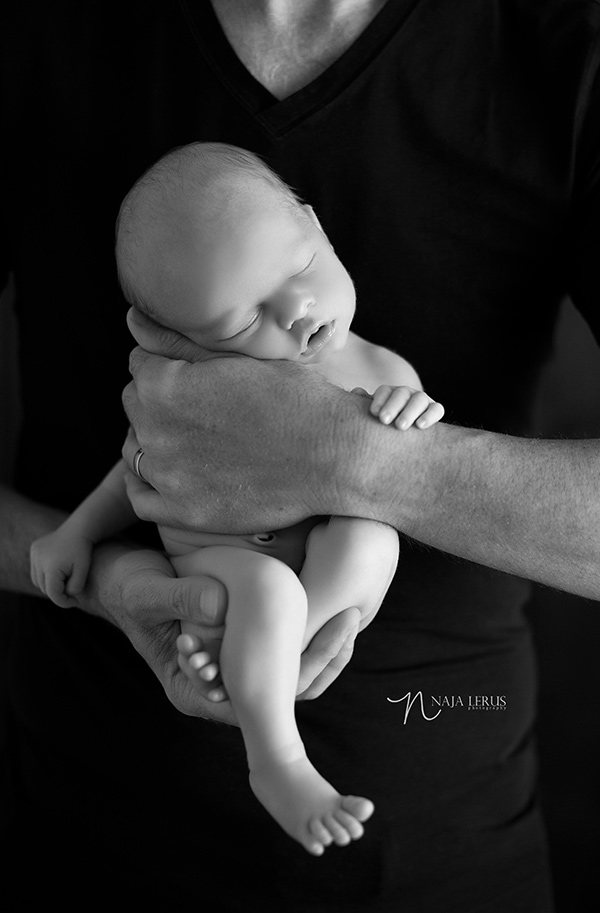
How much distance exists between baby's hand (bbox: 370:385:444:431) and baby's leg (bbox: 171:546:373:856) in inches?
8.3

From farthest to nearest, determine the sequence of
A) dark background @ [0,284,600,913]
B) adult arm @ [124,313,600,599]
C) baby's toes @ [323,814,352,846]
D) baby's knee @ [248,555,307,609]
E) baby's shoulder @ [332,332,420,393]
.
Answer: dark background @ [0,284,600,913]
baby's shoulder @ [332,332,420,393]
adult arm @ [124,313,600,599]
baby's knee @ [248,555,307,609]
baby's toes @ [323,814,352,846]

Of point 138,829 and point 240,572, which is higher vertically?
point 240,572

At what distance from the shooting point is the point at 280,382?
1127 mm

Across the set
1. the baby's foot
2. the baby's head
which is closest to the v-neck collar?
the baby's head

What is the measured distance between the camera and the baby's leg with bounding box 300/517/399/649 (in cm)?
105

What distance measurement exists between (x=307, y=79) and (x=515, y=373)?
0.54m

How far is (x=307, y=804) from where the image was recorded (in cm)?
91

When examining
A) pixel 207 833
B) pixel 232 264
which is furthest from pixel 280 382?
pixel 207 833

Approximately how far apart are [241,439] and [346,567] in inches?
8.3

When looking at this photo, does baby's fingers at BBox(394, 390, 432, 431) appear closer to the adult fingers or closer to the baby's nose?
the baby's nose

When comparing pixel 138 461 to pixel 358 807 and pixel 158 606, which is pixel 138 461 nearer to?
pixel 158 606

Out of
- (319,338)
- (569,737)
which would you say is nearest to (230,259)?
(319,338)

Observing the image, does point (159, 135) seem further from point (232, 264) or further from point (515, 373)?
point (515, 373)

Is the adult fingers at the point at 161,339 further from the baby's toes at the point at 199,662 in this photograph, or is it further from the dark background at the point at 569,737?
the dark background at the point at 569,737
